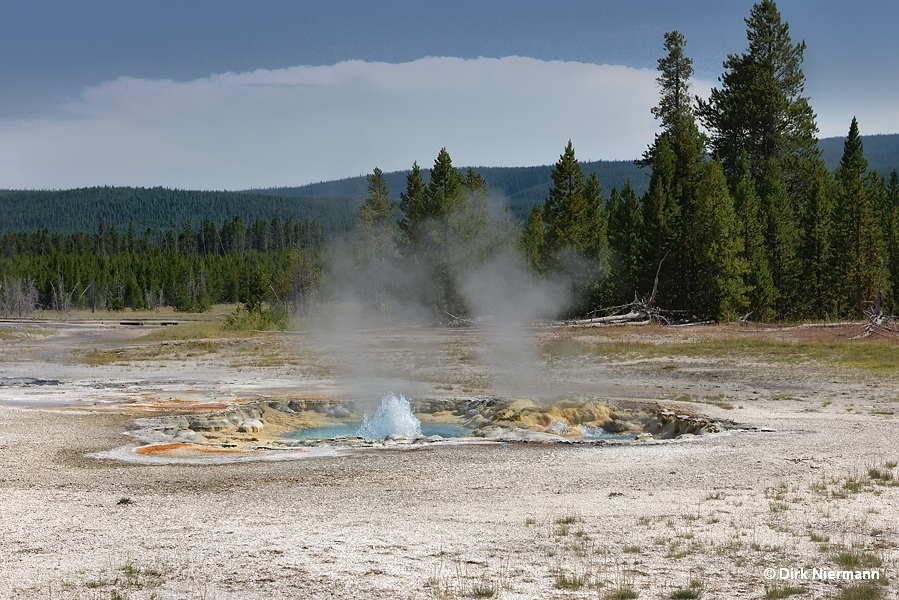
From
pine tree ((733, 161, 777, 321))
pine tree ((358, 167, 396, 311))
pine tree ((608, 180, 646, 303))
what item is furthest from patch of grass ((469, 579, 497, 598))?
pine tree ((358, 167, 396, 311))

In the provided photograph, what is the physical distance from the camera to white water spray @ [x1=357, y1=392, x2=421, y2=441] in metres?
21.8

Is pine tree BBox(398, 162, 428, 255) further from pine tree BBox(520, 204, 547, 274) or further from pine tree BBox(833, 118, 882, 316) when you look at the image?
pine tree BBox(833, 118, 882, 316)

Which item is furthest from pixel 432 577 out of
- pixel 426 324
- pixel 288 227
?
pixel 288 227

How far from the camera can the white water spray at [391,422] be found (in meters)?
21.8

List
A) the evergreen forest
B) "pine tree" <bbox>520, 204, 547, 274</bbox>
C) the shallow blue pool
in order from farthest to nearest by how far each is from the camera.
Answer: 1. "pine tree" <bbox>520, 204, 547, 274</bbox>
2. the evergreen forest
3. the shallow blue pool

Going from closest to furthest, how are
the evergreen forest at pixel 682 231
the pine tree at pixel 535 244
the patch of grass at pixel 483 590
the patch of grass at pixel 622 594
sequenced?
the patch of grass at pixel 622 594 → the patch of grass at pixel 483 590 → the evergreen forest at pixel 682 231 → the pine tree at pixel 535 244

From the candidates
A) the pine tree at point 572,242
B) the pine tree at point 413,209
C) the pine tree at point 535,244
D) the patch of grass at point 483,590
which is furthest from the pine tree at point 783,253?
Result: the patch of grass at point 483,590

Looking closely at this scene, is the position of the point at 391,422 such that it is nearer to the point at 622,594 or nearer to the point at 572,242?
the point at 622,594

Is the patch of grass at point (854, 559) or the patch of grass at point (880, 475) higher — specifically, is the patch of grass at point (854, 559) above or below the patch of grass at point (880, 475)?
above

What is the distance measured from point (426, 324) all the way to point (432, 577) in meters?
45.3

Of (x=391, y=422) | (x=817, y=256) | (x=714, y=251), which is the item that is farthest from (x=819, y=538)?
(x=817, y=256)

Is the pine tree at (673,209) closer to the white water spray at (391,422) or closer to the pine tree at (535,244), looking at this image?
the pine tree at (535,244)

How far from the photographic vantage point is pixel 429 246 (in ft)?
199

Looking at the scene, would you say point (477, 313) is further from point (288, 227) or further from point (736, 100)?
point (288, 227)
